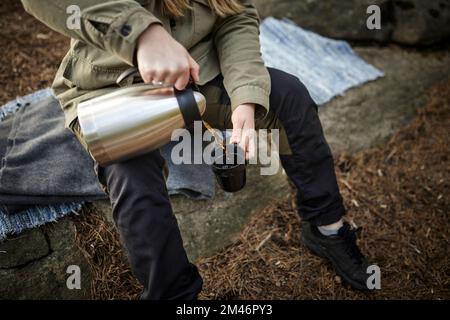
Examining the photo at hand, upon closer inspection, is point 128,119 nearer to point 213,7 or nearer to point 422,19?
point 213,7

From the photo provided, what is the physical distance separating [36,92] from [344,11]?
2307 mm

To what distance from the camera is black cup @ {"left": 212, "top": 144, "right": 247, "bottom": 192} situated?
1462mm

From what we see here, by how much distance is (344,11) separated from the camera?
3.30 m

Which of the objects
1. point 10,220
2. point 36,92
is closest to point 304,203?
point 10,220

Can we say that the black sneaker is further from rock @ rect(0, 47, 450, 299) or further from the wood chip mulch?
rock @ rect(0, 47, 450, 299)

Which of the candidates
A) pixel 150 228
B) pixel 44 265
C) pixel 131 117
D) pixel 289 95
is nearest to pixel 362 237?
pixel 289 95

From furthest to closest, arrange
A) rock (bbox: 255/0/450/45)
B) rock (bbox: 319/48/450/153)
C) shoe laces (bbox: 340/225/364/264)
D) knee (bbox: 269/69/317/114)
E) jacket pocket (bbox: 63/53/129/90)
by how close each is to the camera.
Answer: rock (bbox: 255/0/450/45) → rock (bbox: 319/48/450/153) → shoe laces (bbox: 340/225/364/264) → knee (bbox: 269/69/317/114) → jacket pocket (bbox: 63/53/129/90)

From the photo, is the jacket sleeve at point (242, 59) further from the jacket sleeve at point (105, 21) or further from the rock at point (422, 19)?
the rock at point (422, 19)

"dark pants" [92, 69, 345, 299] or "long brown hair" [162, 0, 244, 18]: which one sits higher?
"long brown hair" [162, 0, 244, 18]

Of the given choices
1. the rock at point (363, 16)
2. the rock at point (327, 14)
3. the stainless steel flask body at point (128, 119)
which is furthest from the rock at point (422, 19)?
the stainless steel flask body at point (128, 119)

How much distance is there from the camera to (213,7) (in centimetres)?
159

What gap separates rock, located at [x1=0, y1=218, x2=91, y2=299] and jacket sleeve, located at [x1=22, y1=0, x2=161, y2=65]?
0.86 meters

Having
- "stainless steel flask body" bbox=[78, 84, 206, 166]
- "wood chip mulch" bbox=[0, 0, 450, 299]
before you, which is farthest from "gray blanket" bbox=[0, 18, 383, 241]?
"stainless steel flask body" bbox=[78, 84, 206, 166]

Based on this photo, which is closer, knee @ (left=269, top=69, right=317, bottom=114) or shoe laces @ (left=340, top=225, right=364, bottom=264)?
knee @ (left=269, top=69, right=317, bottom=114)
